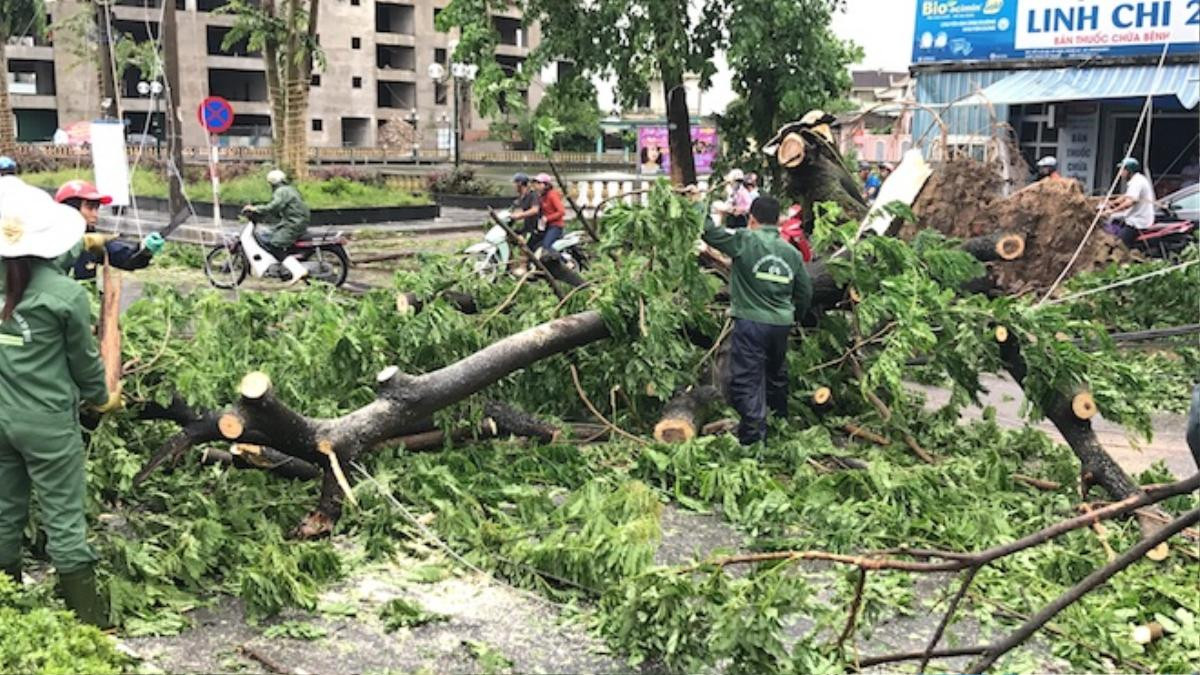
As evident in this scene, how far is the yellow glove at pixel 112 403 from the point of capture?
461 centimetres

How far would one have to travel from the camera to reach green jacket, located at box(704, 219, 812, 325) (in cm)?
688

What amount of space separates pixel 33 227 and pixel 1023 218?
10.8 metres

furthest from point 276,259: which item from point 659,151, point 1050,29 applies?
point 1050,29

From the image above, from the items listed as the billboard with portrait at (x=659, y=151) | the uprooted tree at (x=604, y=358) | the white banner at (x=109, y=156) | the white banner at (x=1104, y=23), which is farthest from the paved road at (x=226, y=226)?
the uprooted tree at (x=604, y=358)

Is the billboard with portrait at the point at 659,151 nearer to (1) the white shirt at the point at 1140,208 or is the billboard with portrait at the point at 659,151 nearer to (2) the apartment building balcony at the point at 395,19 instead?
(1) the white shirt at the point at 1140,208

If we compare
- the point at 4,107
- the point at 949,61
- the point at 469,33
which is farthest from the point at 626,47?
the point at 4,107

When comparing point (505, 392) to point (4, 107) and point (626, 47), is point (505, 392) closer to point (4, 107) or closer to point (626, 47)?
point (626, 47)

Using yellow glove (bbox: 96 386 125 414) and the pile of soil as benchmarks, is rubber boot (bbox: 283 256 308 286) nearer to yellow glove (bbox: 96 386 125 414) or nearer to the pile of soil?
the pile of soil

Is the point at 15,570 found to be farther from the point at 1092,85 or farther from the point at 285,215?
the point at 1092,85

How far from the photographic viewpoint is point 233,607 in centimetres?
476

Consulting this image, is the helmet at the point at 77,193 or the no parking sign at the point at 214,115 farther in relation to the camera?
the no parking sign at the point at 214,115

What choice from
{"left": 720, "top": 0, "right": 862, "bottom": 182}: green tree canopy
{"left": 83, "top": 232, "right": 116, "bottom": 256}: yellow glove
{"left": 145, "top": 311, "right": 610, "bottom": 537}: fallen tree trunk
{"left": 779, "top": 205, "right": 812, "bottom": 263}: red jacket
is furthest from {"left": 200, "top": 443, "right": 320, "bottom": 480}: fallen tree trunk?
{"left": 720, "top": 0, "right": 862, "bottom": 182}: green tree canopy

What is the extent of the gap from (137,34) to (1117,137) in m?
54.8

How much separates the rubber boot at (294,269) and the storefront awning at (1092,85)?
11.2 meters
